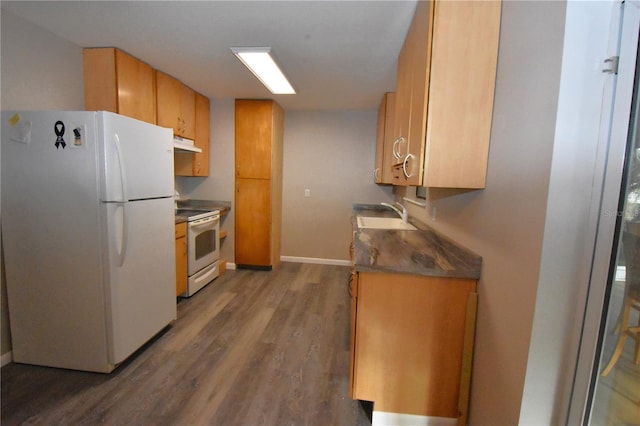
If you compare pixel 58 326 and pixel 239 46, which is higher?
pixel 239 46

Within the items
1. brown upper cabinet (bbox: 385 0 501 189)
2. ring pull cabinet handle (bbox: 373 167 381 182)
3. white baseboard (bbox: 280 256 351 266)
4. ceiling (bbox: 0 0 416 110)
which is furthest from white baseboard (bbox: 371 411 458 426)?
white baseboard (bbox: 280 256 351 266)

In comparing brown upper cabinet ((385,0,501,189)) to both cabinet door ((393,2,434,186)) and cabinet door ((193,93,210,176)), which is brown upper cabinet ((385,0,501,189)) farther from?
cabinet door ((193,93,210,176))

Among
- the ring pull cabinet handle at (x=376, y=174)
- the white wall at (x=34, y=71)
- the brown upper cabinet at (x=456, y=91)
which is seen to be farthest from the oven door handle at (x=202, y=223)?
the brown upper cabinet at (x=456, y=91)

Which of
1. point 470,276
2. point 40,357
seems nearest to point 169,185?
point 40,357

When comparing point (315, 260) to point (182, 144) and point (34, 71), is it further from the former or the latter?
point (34, 71)

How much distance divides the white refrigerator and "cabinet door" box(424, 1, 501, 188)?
183 cm

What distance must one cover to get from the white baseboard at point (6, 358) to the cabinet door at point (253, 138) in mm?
2618

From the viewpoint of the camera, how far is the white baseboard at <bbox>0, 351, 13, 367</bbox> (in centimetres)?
182

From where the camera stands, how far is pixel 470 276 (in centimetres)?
130

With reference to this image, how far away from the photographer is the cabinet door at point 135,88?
2.31 metres

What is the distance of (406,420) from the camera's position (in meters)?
1.43

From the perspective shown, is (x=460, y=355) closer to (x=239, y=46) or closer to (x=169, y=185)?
(x=169, y=185)

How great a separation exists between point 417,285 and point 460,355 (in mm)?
421

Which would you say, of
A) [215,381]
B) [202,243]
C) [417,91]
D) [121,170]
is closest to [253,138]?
[202,243]
